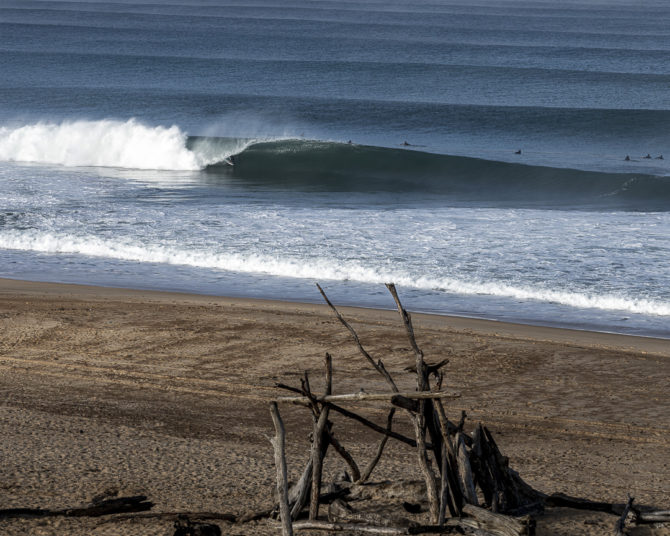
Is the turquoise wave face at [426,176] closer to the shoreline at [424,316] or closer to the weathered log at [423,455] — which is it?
the shoreline at [424,316]

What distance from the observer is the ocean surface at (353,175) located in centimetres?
1225

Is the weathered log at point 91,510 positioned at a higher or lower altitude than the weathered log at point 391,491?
lower

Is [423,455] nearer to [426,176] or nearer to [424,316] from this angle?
[424,316]

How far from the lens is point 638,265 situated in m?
12.8

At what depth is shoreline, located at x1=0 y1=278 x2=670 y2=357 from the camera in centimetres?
945

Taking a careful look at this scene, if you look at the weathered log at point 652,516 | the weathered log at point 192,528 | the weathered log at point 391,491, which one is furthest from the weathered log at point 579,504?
the weathered log at point 192,528

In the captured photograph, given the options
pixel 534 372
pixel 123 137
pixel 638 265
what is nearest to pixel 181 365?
pixel 534 372

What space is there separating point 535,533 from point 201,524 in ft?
5.00

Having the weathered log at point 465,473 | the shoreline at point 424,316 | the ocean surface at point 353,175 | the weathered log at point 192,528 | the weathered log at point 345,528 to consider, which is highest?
the ocean surface at point 353,175

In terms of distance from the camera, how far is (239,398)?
7.01 meters

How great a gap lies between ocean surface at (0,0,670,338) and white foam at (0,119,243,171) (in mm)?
95

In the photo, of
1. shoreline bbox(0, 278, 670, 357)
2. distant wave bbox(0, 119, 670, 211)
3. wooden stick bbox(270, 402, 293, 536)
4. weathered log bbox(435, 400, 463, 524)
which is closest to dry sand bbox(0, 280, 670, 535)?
shoreline bbox(0, 278, 670, 357)

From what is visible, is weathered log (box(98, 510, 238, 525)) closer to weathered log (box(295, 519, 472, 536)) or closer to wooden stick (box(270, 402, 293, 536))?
weathered log (box(295, 519, 472, 536))

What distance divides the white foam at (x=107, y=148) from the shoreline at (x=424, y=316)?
14404 mm
